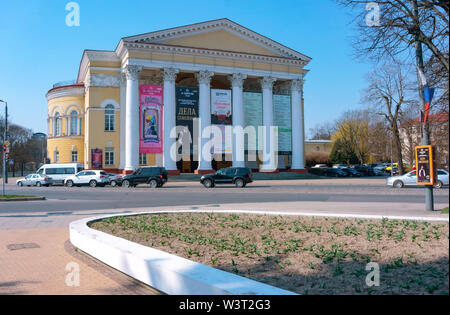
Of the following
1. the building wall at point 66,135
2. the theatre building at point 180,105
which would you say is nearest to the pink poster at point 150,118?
the theatre building at point 180,105

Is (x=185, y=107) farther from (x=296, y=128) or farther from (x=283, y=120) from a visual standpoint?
(x=296, y=128)

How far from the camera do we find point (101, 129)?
155 ft

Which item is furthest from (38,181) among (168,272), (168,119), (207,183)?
(168,272)

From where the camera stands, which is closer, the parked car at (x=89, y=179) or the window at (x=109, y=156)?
the parked car at (x=89, y=179)

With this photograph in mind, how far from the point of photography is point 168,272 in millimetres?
4965

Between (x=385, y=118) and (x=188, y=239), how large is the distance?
42401 millimetres

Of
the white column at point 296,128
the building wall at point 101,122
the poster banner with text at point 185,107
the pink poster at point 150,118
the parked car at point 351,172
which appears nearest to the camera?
the pink poster at point 150,118

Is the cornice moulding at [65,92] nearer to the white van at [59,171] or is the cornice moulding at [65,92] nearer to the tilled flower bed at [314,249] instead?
the white van at [59,171]

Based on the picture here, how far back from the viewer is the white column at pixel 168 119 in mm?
44159

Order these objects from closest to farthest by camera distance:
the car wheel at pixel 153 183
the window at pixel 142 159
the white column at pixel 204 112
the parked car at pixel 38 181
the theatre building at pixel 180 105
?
the car wheel at pixel 153 183 → the parked car at pixel 38 181 → the theatre building at pixel 180 105 → the white column at pixel 204 112 → the window at pixel 142 159

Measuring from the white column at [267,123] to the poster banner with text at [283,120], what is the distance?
2.49 feet

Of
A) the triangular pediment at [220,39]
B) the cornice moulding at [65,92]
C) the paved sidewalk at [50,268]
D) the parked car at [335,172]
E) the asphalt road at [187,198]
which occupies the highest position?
the triangular pediment at [220,39]

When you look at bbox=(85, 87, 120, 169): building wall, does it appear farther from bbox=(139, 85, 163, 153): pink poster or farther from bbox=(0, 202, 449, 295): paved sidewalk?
bbox=(0, 202, 449, 295): paved sidewalk
